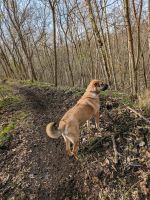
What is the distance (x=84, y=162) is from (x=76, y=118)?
104 cm

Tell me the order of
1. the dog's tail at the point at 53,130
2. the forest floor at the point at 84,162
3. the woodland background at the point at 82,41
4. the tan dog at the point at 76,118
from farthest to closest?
1. the woodland background at the point at 82,41
2. the tan dog at the point at 76,118
3. the dog's tail at the point at 53,130
4. the forest floor at the point at 84,162

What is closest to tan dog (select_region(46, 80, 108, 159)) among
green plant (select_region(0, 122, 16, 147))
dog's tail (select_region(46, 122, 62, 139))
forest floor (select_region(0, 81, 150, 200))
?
dog's tail (select_region(46, 122, 62, 139))

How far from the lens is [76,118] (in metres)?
6.74

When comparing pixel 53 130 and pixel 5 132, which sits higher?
pixel 53 130

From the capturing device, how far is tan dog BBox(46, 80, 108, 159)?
6426 millimetres

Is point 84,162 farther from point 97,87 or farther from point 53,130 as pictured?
point 97,87

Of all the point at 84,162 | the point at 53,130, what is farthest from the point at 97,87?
the point at 84,162

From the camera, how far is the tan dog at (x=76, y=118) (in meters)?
6.43

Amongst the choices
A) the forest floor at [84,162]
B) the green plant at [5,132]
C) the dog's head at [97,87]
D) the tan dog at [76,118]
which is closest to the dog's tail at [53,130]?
the tan dog at [76,118]

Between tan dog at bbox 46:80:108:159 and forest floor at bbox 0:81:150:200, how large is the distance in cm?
45

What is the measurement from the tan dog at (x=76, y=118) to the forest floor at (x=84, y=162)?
45cm

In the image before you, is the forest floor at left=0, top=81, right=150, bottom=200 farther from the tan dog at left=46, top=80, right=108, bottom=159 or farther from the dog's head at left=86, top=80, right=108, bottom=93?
the dog's head at left=86, top=80, right=108, bottom=93

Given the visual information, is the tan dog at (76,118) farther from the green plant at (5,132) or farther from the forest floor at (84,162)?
the green plant at (5,132)

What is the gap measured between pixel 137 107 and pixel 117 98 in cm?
128
